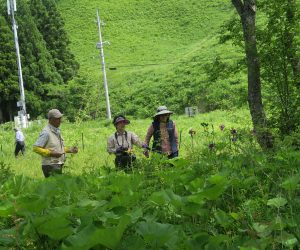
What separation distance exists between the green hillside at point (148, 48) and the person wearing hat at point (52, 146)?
28.4 m

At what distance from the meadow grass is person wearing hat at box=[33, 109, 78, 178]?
0.57 feet

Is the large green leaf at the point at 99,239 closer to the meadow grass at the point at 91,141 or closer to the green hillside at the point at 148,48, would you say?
the meadow grass at the point at 91,141

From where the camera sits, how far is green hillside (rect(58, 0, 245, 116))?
1599 inches

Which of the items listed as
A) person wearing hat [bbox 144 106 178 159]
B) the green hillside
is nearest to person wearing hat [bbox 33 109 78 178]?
person wearing hat [bbox 144 106 178 159]

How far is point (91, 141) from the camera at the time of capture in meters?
20.5

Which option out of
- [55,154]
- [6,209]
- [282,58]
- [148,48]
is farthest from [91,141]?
[148,48]

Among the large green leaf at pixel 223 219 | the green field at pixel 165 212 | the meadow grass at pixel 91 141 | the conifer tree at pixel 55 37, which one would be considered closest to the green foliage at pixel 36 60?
the conifer tree at pixel 55 37

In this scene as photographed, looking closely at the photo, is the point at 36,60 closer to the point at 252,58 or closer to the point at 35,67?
the point at 35,67

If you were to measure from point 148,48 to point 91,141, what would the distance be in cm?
4030

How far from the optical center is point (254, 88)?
7.20 m

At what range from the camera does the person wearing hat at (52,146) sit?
6.40 metres

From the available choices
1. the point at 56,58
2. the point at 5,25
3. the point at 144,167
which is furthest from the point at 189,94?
the point at 144,167

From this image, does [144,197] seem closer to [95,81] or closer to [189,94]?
[189,94]

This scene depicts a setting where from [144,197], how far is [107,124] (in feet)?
91.6
